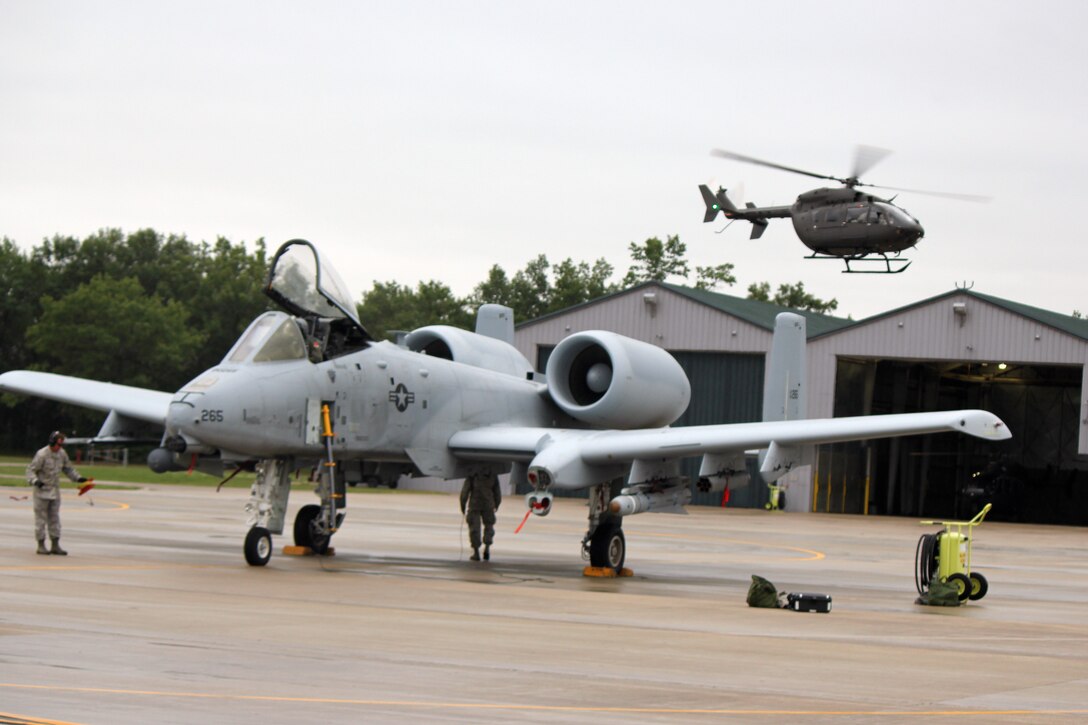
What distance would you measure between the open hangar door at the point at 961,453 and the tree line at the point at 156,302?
39252mm

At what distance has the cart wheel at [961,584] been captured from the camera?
1709 cm

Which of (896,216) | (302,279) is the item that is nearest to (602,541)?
(302,279)

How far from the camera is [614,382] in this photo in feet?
67.8

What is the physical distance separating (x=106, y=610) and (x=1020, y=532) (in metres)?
34.8

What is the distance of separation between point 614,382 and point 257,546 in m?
5.88

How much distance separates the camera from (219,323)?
291ft

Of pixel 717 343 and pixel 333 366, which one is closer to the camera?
pixel 333 366

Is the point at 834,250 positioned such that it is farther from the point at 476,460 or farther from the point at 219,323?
the point at 219,323

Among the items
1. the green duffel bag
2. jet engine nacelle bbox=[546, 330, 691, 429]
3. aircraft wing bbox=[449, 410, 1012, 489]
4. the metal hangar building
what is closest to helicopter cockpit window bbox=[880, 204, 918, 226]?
jet engine nacelle bbox=[546, 330, 691, 429]

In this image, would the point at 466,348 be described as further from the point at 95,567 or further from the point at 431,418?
the point at 95,567

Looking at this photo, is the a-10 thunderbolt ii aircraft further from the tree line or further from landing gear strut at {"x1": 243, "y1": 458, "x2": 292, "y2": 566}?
the tree line

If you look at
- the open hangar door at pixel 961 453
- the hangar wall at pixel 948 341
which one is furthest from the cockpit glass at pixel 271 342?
the open hangar door at pixel 961 453

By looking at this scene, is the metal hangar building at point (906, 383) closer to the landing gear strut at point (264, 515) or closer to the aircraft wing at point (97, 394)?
the aircraft wing at point (97, 394)

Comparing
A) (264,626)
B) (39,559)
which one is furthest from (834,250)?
(264,626)
